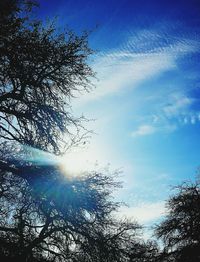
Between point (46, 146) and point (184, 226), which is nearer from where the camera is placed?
point (46, 146)

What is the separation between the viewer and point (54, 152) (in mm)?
6566

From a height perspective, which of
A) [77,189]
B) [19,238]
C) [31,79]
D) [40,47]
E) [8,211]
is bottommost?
[19,238]

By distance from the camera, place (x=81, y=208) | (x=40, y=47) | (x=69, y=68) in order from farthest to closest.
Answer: (x=69, y=68) < (x=40, y=47) < (x=81, y=208)

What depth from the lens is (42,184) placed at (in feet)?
19.1

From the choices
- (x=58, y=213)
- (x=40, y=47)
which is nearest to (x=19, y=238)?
(x=58, y=213)

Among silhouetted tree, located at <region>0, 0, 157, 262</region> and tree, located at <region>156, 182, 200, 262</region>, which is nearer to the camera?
silhouetted tree, located at <region>0, 0, 157, 262</region>

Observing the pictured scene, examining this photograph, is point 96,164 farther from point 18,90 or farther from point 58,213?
point 18,90

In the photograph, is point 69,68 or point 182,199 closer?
point 69,68

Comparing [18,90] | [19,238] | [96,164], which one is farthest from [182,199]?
[18,90]

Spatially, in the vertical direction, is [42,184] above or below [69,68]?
below

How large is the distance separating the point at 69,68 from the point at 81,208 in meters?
3.62

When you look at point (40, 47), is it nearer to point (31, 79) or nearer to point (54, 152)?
point (31, 79)

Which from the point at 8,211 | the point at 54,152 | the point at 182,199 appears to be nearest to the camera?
the point at 54,152

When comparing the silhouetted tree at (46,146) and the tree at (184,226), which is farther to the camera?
the tree at (184,226)
